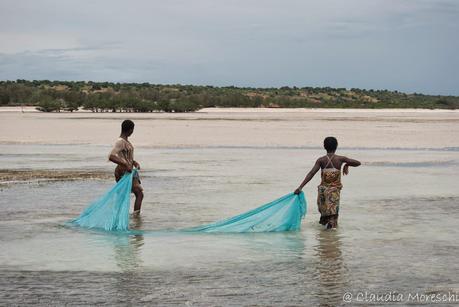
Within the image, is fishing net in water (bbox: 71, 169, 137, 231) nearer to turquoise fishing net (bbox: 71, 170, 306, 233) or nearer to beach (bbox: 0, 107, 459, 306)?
turquoise fishing net (bbox: 71, 170, 306, 233)

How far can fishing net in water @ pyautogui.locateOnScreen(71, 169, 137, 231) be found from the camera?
37.7 feet

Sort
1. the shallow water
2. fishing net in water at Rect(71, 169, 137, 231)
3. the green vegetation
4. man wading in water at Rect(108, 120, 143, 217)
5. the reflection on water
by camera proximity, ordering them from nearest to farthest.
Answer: the reflection on water → the shallow water → fishing net in water at Rect(71, 169, 137, 231) → man wading in water at Rect(108, 120, 143, 217) → the green vegetation

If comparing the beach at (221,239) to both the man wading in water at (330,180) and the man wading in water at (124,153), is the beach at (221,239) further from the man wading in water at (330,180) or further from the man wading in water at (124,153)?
the man wading in water at (124,153)

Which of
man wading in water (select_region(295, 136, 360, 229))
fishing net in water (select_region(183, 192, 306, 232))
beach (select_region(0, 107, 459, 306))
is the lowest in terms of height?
beach (select_region(0, 107, 459, 306))

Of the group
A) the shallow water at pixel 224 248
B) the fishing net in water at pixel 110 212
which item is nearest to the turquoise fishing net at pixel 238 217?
the fishing net in water at pixel 110 212

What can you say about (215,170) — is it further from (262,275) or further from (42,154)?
(262,275)

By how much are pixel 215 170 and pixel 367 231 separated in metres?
9.56

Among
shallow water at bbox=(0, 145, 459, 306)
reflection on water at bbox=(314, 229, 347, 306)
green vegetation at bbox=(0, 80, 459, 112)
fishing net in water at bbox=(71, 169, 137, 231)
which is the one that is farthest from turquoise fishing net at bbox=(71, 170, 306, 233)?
green vegetation at bbox=(0, 80, 459, 112)

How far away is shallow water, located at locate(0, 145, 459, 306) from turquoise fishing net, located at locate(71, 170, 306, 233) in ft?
0.68

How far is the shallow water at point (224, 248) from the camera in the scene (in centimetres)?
784

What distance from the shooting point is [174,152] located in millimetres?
27375

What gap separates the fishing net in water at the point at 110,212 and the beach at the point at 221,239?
0.32m

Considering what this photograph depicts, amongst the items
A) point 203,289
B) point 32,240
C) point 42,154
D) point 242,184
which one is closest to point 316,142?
point 42,154

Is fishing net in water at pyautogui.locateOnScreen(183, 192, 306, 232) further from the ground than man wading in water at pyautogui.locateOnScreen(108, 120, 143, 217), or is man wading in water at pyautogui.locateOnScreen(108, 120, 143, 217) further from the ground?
man wading in water at pyautogui.locateOnScreen(108, 120, 143, 217)
